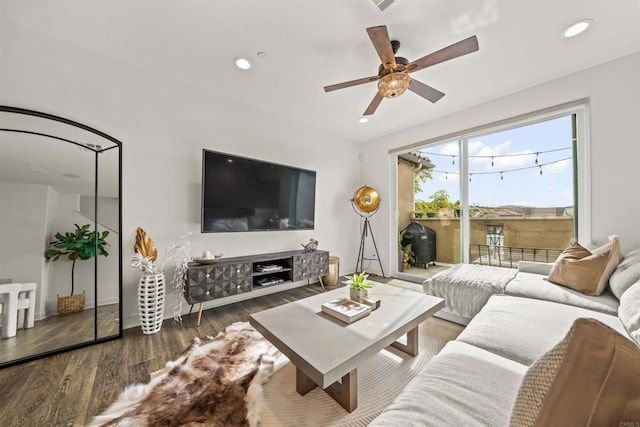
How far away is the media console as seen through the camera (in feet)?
7.71

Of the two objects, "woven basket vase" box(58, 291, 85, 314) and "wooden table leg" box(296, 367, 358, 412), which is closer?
"wooden table leg" box(296, 367, 358, 412)

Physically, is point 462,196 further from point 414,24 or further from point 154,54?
point 154,54

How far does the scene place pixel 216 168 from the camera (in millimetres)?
2607

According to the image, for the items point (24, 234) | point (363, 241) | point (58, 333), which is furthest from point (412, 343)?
point (24, 234)

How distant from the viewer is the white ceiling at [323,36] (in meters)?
1.73

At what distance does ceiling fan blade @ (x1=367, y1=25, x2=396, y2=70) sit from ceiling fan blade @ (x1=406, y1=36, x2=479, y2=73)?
0.17 meters

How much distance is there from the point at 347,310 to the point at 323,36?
84.4 inches

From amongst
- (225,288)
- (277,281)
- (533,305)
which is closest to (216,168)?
(225,288)

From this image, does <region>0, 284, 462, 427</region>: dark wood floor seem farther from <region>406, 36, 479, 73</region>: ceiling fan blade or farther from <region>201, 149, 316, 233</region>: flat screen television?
<region>406, 36, 479, 73</region>: ceiling fan blade

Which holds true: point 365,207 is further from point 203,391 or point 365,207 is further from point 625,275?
point 203,391

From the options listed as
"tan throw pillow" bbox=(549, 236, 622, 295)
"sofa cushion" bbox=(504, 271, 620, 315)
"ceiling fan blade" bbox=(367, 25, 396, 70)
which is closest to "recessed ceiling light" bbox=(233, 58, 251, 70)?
"ceiling fan blade" bbox=(367, 25, 396, 70)

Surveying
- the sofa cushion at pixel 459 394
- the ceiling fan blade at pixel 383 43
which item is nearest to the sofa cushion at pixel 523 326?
the sofa cushion at pixel 459 394

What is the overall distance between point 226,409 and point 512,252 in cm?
359

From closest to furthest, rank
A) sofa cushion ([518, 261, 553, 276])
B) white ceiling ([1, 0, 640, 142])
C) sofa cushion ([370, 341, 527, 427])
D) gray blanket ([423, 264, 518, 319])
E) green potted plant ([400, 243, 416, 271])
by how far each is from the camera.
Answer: sofa cushion ([370, 341, 527, 427]) < white ceiling ([1, 0, 640, 142]) < gray blanket ([423, 264, 518, 319]) < sofa cushion ([518, 261, 553, 276]) < green potted plant ([400, 243, 416, 271])
